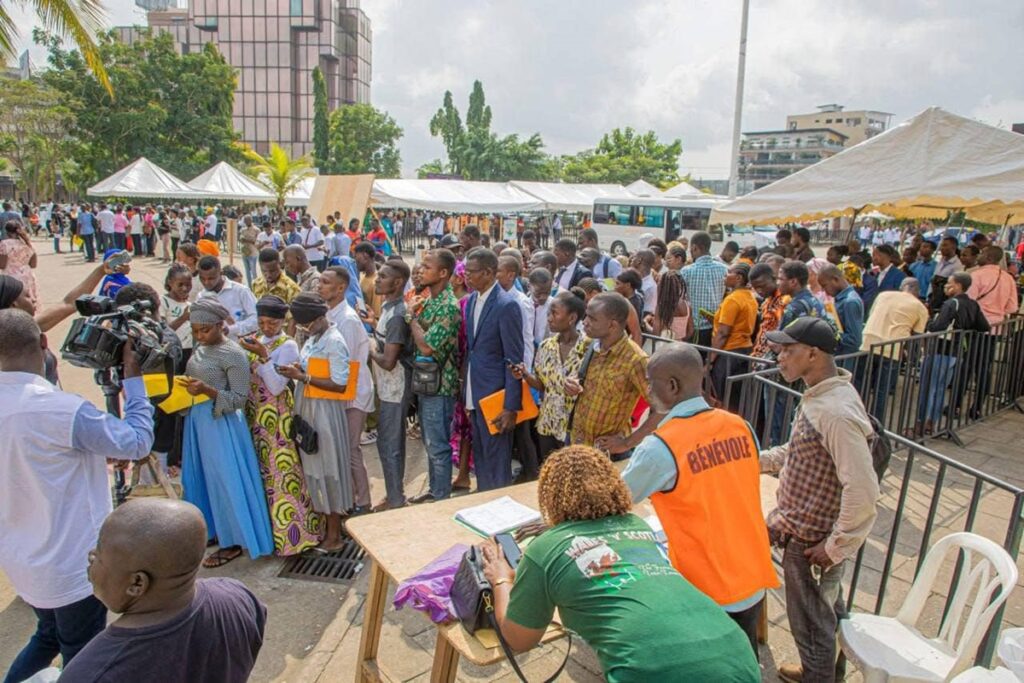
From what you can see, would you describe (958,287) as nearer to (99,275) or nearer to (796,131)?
(99,275)

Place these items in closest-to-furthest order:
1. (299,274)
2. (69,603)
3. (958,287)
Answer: (69,603) < (958,287) < (299,274)

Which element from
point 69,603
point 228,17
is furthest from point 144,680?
point 228,17

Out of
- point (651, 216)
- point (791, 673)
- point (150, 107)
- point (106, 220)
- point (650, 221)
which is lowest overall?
point (791, 673)

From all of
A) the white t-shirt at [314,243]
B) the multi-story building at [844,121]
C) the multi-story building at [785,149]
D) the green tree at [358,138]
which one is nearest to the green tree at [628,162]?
the green tree at [358,138]

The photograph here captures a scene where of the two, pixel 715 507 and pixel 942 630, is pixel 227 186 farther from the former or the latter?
pixel 942 630

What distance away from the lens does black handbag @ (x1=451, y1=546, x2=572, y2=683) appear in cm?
218

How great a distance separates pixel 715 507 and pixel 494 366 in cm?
224

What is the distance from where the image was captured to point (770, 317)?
5965 mm

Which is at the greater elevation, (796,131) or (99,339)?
(796,131)

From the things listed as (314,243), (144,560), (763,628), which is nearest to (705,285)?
(763,628)

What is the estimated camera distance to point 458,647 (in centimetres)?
224

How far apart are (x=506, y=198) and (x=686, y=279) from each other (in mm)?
19262

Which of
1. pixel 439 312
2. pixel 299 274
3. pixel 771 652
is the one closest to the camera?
pixel 771 652

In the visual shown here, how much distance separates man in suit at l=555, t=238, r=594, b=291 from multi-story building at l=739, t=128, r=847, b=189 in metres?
107
